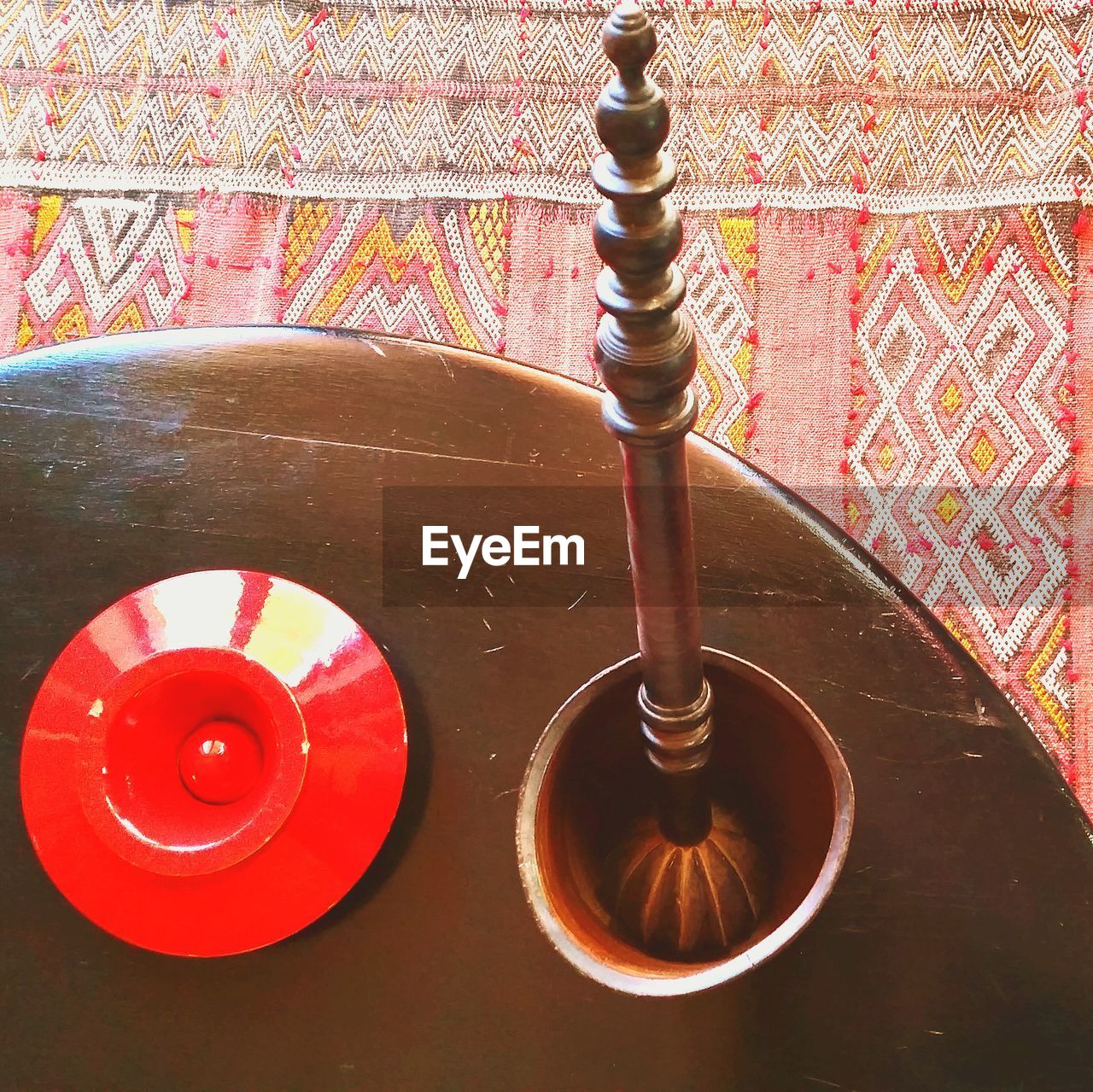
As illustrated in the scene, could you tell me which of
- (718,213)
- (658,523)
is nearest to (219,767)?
(658,523)

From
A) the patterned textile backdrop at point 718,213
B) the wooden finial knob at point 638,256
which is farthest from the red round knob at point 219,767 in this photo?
the patterned textile backdrop at point 718,213

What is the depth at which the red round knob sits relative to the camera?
540 mm

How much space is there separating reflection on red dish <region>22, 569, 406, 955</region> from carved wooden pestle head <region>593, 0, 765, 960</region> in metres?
0.14

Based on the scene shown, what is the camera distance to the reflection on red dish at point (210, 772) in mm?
520

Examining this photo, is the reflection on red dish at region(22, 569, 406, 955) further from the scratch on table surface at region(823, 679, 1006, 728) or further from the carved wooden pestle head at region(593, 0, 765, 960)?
the scratch on table surface at region(823, 679, 1006, 728)

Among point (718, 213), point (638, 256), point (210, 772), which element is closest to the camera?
point (638, 256)

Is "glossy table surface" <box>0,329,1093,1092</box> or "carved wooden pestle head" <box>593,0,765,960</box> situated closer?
"carved wooden pestle head" <box>593,0,765,960</box>

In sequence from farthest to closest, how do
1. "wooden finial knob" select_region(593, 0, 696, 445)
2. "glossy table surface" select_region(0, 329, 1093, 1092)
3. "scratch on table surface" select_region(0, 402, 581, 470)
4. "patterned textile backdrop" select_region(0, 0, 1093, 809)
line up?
"patterned textile backdrop" select_region(0, 0, 1093, 809) → "scratch on table surface" select_region(0, 402, 581, 470) → "glossy table surface" select_region(0, 329, 1093, 1092) → "wooden finial knob" select_region(593, 0, 696, 445)

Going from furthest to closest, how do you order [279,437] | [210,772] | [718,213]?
[718,213] → [279,437] → [210,772]

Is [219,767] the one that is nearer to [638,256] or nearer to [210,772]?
[210,772]

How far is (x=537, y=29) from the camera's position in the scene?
1414mm

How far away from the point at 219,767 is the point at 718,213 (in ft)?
3.30

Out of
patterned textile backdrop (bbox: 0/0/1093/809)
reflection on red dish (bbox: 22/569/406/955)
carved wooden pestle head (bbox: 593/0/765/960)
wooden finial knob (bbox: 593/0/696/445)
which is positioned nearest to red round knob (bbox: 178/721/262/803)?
reflection on red dish (bbox: 22/569/406/955)

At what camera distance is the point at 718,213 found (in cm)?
132
